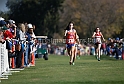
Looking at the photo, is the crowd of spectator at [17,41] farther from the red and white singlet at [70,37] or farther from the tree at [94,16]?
the tree at [94,16]

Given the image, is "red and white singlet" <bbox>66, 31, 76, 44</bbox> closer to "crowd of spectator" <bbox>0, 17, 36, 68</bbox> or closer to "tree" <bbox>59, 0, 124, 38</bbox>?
"crowd of spectator" <bbox>0, 17, 36, 68</bbox>

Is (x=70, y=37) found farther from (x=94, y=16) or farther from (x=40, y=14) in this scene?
(x=94, y=16)

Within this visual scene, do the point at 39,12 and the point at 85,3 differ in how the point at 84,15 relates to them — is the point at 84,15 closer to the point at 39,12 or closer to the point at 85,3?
the point at 85,3

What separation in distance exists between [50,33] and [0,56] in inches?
2883

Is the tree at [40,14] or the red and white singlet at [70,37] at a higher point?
the tree at [40,14]

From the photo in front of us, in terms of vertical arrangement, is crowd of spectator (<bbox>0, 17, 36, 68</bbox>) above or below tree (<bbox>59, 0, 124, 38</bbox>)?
below

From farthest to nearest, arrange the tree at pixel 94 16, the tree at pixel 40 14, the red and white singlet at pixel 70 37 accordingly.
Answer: the tree at pixel 94 16
the tree at pixel 40 14
the red and white singlet at pixel 70 37

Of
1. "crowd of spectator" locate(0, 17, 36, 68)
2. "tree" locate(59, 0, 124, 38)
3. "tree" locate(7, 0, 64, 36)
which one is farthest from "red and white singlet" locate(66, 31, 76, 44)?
"tree" locate(59, 0, 124, 38)

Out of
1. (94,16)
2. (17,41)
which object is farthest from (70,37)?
(94,16)

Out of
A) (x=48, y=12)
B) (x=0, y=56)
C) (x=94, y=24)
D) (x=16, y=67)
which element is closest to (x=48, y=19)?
(x=48, y=12)

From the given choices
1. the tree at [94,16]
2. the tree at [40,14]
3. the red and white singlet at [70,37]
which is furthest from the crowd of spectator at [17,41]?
the tree at [94,16]

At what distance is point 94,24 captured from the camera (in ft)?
324

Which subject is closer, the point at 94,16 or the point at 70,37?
the point at 70,37

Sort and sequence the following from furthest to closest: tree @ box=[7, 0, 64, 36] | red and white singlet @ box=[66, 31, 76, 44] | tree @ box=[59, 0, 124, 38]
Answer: tree @ box=[59, 0, 124, 38]
tree @ box=[7, 0, 64, 36]
red and white singlet @ box=[66, 31, 76, 44]
